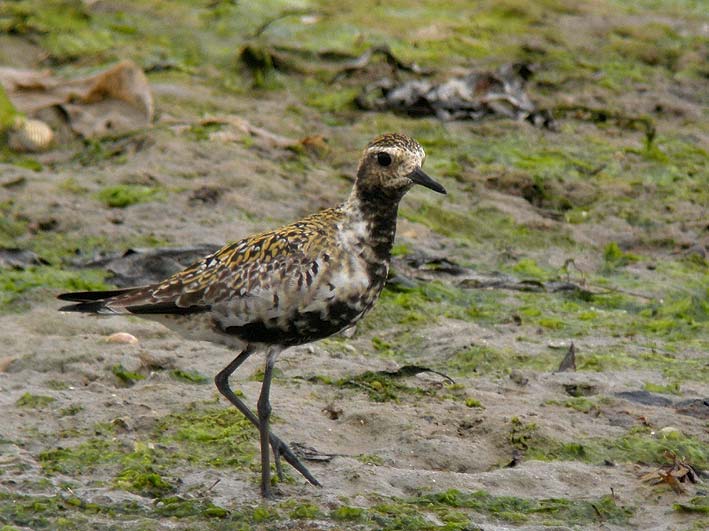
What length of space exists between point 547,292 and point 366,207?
122 inches

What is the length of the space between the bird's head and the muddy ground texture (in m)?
1.24

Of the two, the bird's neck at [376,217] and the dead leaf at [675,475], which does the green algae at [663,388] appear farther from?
the bird's neck at [376,217]

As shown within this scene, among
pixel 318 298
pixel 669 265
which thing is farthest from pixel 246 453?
pixel 669 265

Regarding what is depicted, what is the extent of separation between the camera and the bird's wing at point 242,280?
592 centimetres

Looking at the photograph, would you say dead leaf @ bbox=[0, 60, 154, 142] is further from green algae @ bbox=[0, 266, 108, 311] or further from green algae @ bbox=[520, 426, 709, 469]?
green algae @ bbox=[520, 426, 709, 469]

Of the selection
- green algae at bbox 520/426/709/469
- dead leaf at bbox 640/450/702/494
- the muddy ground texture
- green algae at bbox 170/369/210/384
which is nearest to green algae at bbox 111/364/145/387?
the muddy ground texture

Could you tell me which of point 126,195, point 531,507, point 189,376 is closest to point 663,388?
point 531,507

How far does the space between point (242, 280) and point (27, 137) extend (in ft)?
17.1

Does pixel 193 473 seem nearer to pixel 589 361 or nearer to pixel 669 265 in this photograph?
pixel 589 361

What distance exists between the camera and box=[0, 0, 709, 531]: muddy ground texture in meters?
6.01

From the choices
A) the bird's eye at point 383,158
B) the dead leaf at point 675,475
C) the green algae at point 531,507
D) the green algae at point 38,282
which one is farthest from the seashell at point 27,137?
the dead leaf at point 675,475

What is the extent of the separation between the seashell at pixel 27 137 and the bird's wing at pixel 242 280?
460 cm

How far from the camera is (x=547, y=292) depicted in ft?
29.5

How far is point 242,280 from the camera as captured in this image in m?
5.99
